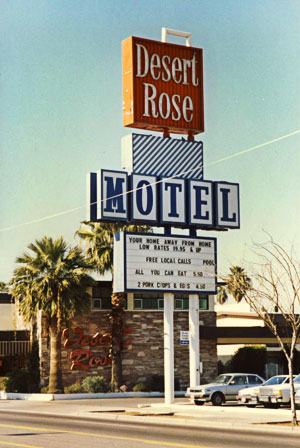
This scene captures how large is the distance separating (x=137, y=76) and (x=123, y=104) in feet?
4.73

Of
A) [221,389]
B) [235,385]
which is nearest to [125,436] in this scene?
[221,389]

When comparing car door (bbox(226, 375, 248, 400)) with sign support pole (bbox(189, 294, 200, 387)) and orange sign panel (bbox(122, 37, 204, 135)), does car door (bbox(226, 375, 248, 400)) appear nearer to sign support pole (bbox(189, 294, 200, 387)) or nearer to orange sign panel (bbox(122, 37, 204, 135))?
sign support pole (bbox(189, 294, 200, 387))

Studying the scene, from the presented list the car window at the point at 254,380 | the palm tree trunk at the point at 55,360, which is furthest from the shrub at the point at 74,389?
the car window at the point at 254,380

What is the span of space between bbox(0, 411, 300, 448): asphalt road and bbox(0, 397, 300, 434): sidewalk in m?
1.14

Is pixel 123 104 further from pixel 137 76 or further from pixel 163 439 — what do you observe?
pixel 163 439

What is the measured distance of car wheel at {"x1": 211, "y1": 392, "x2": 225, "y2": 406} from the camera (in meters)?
36.3

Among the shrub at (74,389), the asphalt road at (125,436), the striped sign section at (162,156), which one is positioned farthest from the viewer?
the shrub at (74,389)

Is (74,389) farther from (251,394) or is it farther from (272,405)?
(272,405)

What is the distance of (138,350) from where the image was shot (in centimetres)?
4788

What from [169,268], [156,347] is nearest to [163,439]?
[169,268]

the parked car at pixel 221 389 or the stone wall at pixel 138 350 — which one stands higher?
the stone wall at pixel 138 350

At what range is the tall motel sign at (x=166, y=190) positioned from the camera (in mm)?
33469

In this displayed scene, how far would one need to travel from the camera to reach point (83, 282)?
1758 inches

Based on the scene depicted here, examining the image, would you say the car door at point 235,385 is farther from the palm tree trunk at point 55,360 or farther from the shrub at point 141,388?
the palm tree trunk at point 55,360
